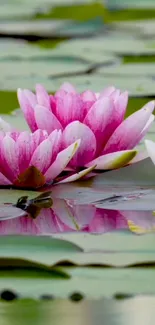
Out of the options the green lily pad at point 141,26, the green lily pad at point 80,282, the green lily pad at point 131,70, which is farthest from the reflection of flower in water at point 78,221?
the green lily pad at point 141,26

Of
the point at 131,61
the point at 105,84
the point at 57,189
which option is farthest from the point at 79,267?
the point at 131,61

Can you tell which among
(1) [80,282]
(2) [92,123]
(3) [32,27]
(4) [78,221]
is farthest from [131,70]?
(1) [80,282]

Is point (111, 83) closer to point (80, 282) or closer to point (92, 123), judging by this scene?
point (92, 123)

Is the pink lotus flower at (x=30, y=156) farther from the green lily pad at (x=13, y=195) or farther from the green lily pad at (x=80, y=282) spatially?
the green lily pad at (x=80, y=282)

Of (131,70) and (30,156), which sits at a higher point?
(30,156)

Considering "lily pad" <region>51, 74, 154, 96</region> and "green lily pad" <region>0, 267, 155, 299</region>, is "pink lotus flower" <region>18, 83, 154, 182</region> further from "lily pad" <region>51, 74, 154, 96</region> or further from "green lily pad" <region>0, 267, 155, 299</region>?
"lily pad" <region>51, 74, 154, 96</region>
